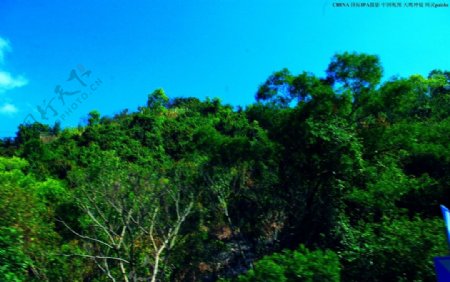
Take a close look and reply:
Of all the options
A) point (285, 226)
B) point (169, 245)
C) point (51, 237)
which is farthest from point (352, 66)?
point (51, 237)

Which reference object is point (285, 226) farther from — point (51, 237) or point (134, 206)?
point (51, 237)

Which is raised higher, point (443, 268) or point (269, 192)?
point (269, 192)

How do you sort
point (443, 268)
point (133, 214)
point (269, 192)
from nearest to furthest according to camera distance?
point (443, 268) < point (269, 192) < point (133, 214)

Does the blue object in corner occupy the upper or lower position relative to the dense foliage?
lower

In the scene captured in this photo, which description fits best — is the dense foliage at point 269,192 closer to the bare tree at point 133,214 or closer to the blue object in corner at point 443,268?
the bare tree at point 133,214

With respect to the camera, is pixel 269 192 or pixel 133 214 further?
pixel 133 214

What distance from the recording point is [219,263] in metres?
14.2

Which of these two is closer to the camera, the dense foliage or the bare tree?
the dense foliage

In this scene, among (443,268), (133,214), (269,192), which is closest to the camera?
(443,268)

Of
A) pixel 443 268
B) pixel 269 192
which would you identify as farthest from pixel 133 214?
pixel 443 268

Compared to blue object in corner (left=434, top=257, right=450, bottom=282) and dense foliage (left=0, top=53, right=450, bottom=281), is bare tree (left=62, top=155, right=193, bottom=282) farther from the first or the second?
blue object in corner (left=434, top=257, right=450, bottom=282)

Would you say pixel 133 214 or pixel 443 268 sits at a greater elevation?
pixel 133 214

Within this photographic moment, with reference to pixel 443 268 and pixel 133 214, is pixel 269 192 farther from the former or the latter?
pixel 443 268

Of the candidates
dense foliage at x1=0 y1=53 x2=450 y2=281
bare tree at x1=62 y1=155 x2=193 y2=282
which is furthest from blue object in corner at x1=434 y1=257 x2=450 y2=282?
bare tree at x1=62 y1=155 x2=193 y2=282
